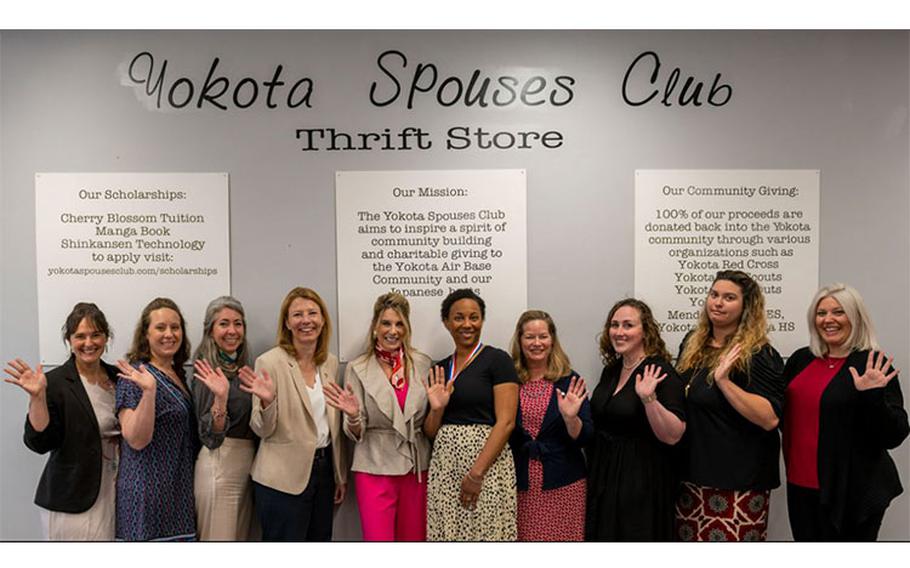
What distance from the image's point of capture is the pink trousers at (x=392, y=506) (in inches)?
140

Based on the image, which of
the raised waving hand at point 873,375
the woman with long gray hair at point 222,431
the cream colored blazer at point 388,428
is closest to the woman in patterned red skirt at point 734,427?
the raised waving hand at point 873,375

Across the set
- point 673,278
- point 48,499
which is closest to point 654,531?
point 673,278

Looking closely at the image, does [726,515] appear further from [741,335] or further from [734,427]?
[741,335]

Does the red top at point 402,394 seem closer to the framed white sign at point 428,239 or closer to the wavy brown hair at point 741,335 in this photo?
the framed white sign at point 428,239

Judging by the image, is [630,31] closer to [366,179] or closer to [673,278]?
[673,278]

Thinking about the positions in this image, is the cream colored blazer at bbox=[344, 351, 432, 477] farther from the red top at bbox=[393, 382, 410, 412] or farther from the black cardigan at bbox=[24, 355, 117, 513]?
the black cardigan at bbox=[24, 355, 117, 513]

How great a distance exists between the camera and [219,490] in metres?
3.43

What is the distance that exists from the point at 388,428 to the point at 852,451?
2041 mm

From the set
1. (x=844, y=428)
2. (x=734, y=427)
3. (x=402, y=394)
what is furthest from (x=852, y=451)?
(x=402, y=394)

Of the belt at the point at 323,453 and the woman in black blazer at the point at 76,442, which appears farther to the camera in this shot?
the belt at the point at 323,453

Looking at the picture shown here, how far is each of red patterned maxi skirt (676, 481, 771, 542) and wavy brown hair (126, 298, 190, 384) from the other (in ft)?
7.94

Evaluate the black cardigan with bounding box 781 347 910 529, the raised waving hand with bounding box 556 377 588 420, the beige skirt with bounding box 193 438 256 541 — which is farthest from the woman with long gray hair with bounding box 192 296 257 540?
the black cardigan with bounding box 781 347 910 529

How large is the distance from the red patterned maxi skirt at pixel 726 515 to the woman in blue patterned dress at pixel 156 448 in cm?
226

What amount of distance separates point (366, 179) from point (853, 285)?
8.54 ft
